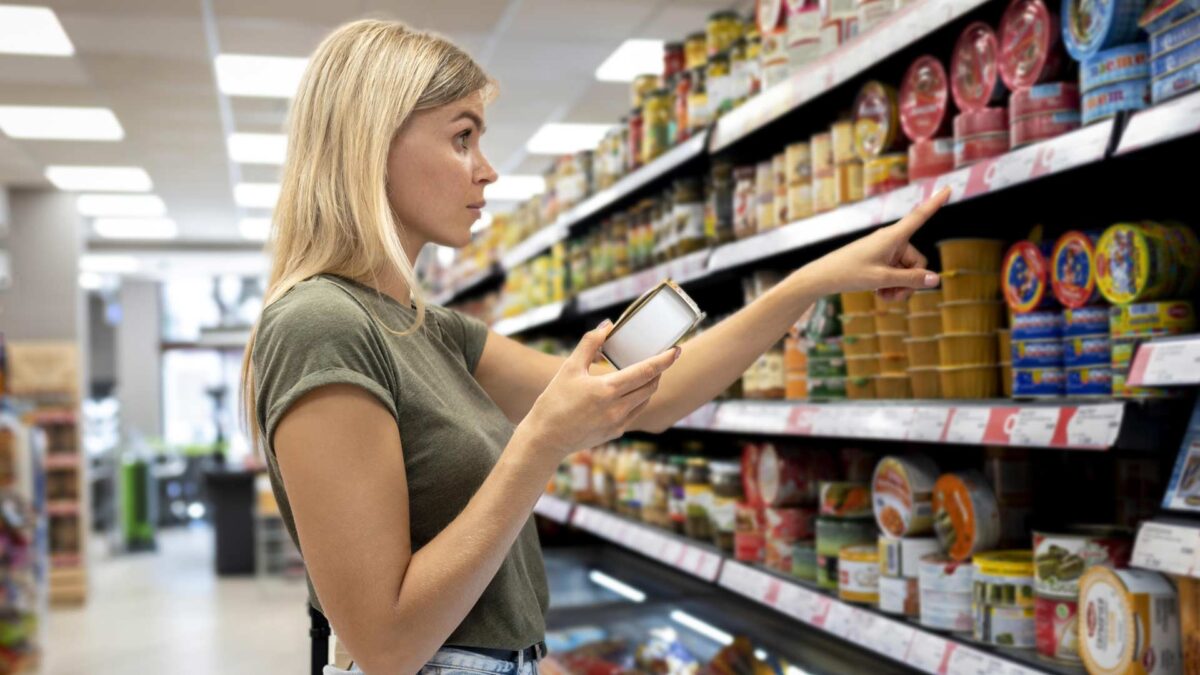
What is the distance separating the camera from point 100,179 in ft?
33.1

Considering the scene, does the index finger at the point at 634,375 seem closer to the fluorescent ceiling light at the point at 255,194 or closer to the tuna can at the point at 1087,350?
the tuna can at the point at 1087,350

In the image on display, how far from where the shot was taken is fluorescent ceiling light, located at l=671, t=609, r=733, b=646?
2991mm

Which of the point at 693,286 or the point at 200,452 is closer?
the point at 693,286

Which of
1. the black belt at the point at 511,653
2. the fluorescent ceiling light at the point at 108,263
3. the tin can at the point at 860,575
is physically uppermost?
the fluorescent ceiling light at the point at 108,263

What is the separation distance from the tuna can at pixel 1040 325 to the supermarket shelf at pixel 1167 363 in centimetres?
25

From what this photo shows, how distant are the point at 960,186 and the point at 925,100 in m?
0.30

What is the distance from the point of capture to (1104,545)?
162 cm

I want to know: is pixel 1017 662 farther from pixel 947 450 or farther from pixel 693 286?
pixel 693 286

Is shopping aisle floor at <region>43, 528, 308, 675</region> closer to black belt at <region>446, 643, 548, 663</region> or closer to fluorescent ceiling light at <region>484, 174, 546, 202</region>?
fluorescent ceiling light at <region>484, 174, 546, 202</region>

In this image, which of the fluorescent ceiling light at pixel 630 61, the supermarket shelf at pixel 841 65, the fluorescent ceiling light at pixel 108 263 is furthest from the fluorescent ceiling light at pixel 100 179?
the supermarket shelf at pixel 841 65

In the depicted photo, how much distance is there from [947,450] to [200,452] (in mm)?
15271

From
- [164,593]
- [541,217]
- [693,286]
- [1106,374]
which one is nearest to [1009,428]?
[1106,374]

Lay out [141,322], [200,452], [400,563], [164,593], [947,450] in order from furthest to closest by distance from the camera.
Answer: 1. [141,322]
2. [200,452]
3. [164,593]
4. [947,450]
5. [400,563]

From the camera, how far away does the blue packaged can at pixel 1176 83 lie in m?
1.36
